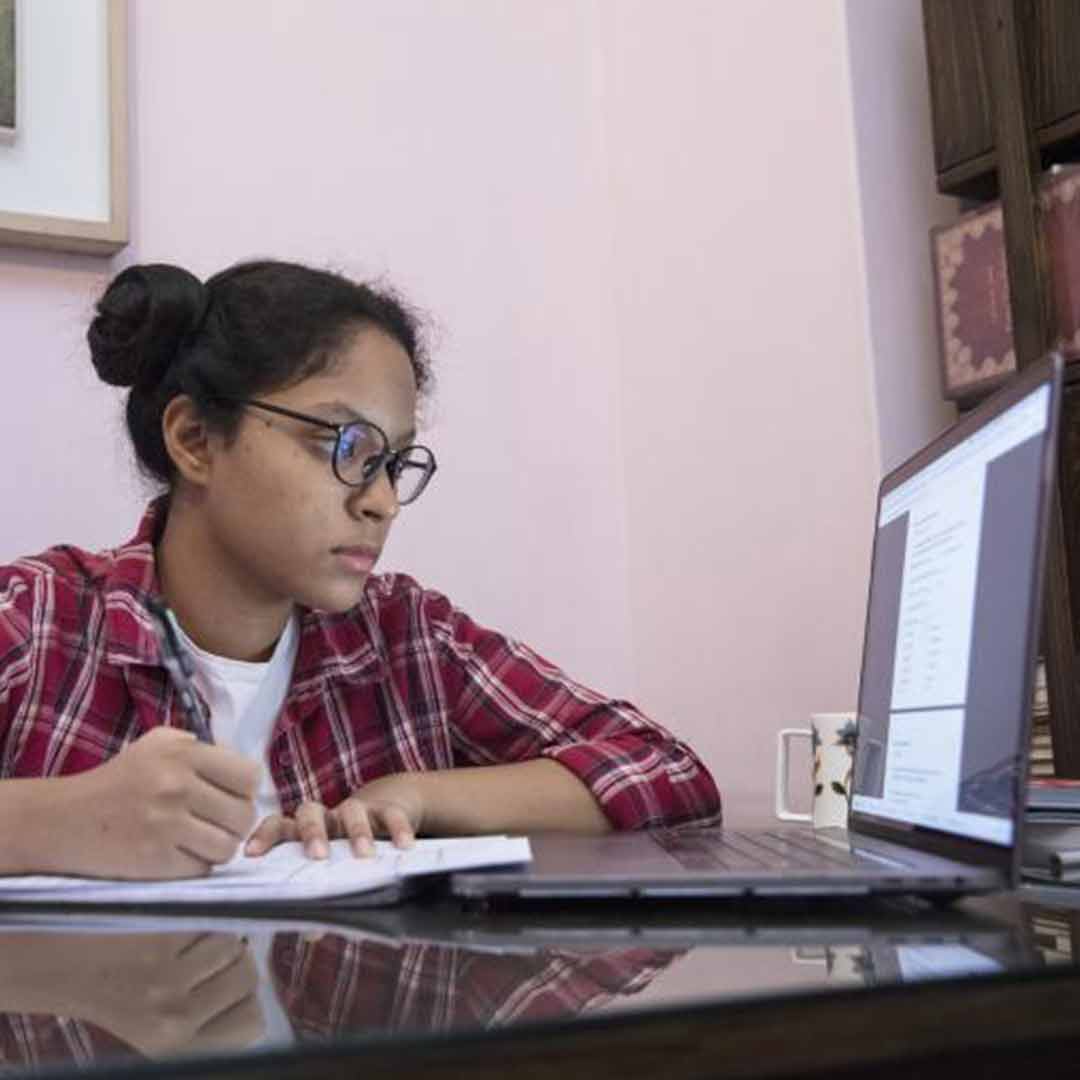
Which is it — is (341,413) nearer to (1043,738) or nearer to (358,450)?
(358,450)

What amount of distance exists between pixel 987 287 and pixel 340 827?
3.07ft

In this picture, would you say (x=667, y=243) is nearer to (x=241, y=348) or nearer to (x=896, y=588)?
(x=241, y=348)

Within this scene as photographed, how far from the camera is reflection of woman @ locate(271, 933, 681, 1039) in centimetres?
33

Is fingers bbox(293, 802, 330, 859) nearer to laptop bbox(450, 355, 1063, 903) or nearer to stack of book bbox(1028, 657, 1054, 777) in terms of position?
laptop bbox(450, 355, 1063, 903)

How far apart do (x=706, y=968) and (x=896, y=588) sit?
0.47m

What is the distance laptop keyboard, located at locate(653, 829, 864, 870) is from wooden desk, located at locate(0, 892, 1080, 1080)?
0.08m

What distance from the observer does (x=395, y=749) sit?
3.95 ft

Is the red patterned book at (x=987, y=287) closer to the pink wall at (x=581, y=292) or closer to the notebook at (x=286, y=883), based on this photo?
the pink wall at (x=581, y=292)

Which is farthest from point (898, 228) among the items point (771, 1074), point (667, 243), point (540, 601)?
point (771, 1074)

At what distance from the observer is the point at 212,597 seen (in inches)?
46.2

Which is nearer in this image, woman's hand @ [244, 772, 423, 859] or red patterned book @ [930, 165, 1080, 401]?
woman's hand @ [244, 772, 423, 859]

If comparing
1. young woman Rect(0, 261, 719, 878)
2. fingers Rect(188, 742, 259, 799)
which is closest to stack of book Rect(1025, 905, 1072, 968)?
fingers Rect(188, 742, 259, 799)

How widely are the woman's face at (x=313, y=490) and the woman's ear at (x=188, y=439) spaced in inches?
0.9

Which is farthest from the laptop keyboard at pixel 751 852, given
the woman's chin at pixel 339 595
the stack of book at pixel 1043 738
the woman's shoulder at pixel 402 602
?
the stack of book at pixel 1043 738
